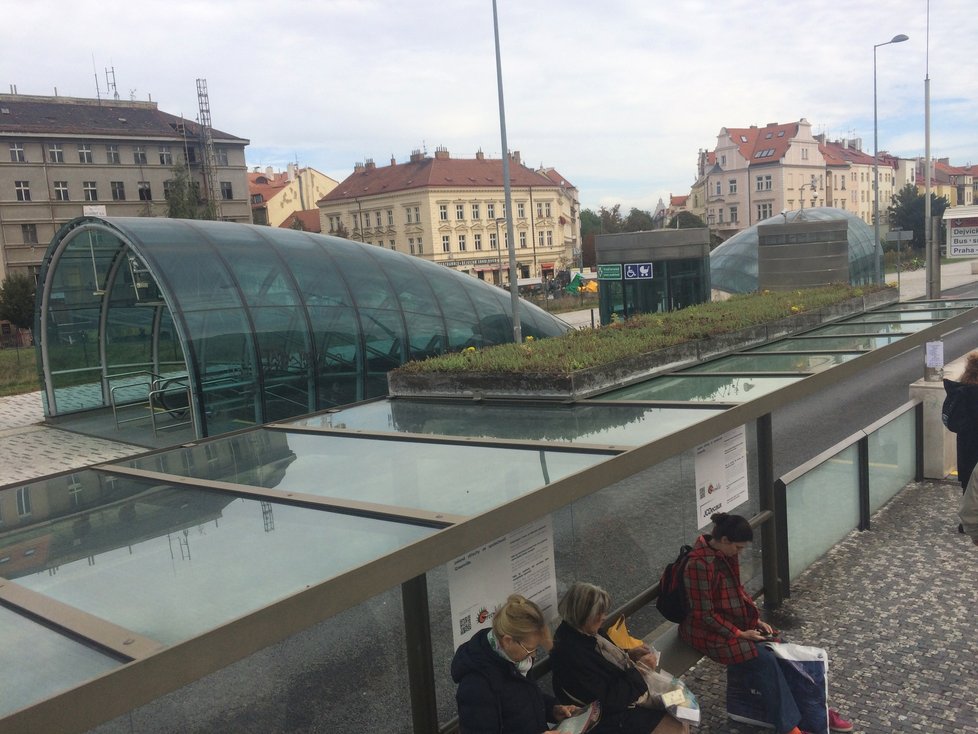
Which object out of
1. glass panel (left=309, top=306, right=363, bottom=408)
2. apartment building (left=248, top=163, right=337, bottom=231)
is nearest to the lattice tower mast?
apartment building (left=248, top=163, right=337, bottom=231)

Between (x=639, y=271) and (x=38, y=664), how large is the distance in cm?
2462

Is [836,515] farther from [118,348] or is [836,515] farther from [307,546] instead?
[118,348]

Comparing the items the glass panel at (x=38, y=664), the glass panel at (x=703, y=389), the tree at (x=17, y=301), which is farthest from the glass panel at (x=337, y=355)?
the tree at (x=17, y=301)

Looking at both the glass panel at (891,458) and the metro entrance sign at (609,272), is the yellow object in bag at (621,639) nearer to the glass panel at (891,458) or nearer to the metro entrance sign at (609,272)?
the glass panel at (891,458)

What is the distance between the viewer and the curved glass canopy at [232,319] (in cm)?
1558

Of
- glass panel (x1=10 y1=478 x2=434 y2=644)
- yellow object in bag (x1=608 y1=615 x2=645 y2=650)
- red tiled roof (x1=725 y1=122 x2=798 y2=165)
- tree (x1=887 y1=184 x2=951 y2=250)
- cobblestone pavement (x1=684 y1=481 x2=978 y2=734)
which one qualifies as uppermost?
red tiled roof (x1=725 y1=122 x2=798 y2=165)

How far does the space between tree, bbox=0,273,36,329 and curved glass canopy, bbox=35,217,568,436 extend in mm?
21775

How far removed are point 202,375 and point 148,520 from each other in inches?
432

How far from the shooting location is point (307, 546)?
3.98 meters

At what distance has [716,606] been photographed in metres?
5.38

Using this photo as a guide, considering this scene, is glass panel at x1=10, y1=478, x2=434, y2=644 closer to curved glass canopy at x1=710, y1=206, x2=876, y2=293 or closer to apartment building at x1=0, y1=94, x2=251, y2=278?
curved glass canopy at x1=710, y1=206, x2=876, y2=293

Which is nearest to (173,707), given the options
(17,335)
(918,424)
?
(918,424)

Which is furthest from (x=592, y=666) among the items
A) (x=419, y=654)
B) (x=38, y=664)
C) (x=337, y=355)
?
(x=337, y=355)

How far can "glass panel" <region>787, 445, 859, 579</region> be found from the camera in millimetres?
7488
